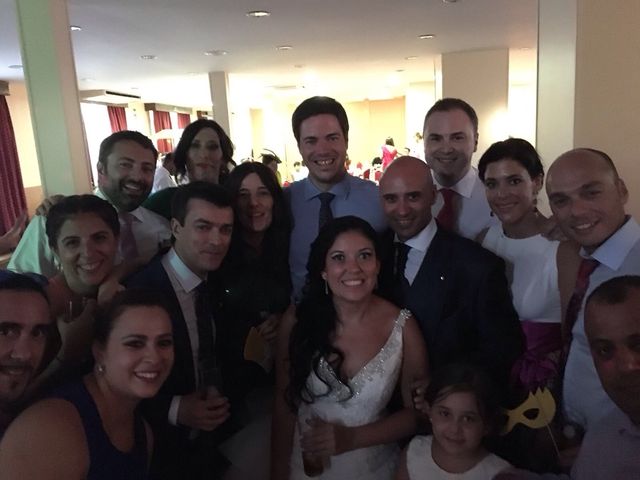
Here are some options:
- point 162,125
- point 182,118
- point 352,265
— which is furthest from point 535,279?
point 182,118

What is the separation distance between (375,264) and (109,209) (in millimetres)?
980

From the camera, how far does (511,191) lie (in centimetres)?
181

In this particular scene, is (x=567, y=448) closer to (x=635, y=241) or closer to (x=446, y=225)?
(x=635, y=241)

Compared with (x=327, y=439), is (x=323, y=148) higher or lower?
higher

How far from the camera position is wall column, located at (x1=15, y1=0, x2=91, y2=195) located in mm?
2691

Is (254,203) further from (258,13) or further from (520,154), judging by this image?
(258,13)

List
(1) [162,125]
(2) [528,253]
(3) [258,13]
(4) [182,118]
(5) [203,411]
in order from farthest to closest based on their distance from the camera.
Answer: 1. (4) [182,118]
2. (1) [162,125]
3. (3) [258,13]
4. (2) [528,253]
5. (5) [203,411]

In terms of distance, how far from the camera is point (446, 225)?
2.41 m

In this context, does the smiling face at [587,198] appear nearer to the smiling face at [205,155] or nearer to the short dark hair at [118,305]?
the short dark hair at [118,305]

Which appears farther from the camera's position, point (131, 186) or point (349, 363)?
point (131, 186)

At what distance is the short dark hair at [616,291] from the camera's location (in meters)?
1.23

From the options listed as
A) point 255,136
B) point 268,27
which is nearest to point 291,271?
point 268,27

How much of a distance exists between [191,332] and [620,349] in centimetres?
129

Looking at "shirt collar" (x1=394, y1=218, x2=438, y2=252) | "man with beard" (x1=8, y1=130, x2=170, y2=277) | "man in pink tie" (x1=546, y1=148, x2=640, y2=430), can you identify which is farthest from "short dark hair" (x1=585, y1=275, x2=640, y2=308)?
"man with beard" (x1=8, y1=130, x2=170, y2=277)
